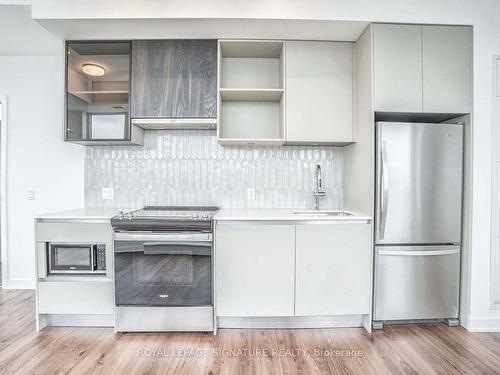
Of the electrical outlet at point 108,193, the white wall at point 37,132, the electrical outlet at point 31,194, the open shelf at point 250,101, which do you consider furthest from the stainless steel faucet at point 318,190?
the electrical outlet at point 31,194

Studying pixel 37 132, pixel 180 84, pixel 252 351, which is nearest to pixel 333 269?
pixel 252 351

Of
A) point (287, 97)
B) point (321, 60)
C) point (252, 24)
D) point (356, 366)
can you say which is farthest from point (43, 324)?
point (321, 60)

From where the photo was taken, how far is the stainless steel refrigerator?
2.26 metres

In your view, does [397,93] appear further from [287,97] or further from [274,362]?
[274,362]

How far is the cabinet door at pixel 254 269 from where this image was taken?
7.38ft

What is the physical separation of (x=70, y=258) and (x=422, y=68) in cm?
316

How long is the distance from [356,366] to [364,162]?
1.48m

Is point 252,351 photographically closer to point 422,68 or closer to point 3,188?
point 422,68

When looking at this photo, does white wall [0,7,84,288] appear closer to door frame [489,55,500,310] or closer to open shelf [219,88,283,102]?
open shelf [219,88,283,102]

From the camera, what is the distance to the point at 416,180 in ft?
7.46

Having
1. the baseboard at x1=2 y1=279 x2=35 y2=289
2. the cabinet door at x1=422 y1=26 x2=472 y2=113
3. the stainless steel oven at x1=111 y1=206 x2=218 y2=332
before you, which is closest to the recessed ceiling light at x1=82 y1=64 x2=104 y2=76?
the stainless steel oven at x1=111 y1=206 x2=218 y2=332

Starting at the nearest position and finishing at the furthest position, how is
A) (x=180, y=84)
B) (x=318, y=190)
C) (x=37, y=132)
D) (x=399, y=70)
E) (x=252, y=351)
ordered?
(x=252, y=351) < (x=399, y=70) < (x=180, y=84) < (x=318, y=190) < (x=37, y=132)

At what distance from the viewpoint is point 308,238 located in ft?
7.43

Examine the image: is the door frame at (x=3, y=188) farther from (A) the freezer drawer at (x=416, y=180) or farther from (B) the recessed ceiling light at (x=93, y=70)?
(A) the freezer drawer at (x=416, y=180)
